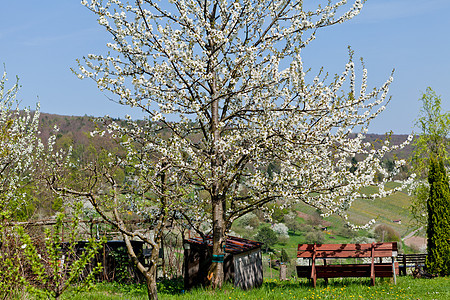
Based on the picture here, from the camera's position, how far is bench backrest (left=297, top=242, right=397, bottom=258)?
400 inches

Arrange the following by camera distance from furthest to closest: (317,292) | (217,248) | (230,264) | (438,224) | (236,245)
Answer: (438,224) < (236,245) < (230,264) < (217,248) < (317,292)

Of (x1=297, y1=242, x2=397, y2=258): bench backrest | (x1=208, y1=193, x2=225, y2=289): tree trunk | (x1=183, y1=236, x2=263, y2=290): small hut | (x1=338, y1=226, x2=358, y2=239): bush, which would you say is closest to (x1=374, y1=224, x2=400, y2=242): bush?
(x1=338, y1=226, x2=358, y2=239): bush

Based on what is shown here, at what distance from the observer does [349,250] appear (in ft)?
33.9

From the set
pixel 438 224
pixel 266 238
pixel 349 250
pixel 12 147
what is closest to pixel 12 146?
pixel 12 147

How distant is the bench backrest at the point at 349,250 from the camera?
10172 mm

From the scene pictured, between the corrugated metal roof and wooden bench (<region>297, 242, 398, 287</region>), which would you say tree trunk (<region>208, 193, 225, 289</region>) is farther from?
wooden bench (<region>297, 242, 398, 287</region>)

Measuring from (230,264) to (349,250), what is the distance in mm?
3084

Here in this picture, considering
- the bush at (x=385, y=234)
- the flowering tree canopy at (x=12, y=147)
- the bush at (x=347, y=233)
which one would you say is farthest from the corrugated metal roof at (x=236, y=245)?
the bush at (x=347, y=233)

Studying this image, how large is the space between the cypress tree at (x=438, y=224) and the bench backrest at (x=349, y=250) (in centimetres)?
578

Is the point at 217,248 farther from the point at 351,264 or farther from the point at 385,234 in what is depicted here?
the point at 385,234

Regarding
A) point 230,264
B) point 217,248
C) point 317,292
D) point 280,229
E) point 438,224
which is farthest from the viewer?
A: point 280,229

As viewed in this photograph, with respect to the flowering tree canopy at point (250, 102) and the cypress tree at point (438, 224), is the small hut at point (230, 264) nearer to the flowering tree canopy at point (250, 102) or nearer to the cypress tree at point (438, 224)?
the flowering tree canopy at point (250, 102)

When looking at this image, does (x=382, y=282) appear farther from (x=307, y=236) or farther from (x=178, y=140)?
(x=307, y=236)

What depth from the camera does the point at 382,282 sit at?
10609mm
